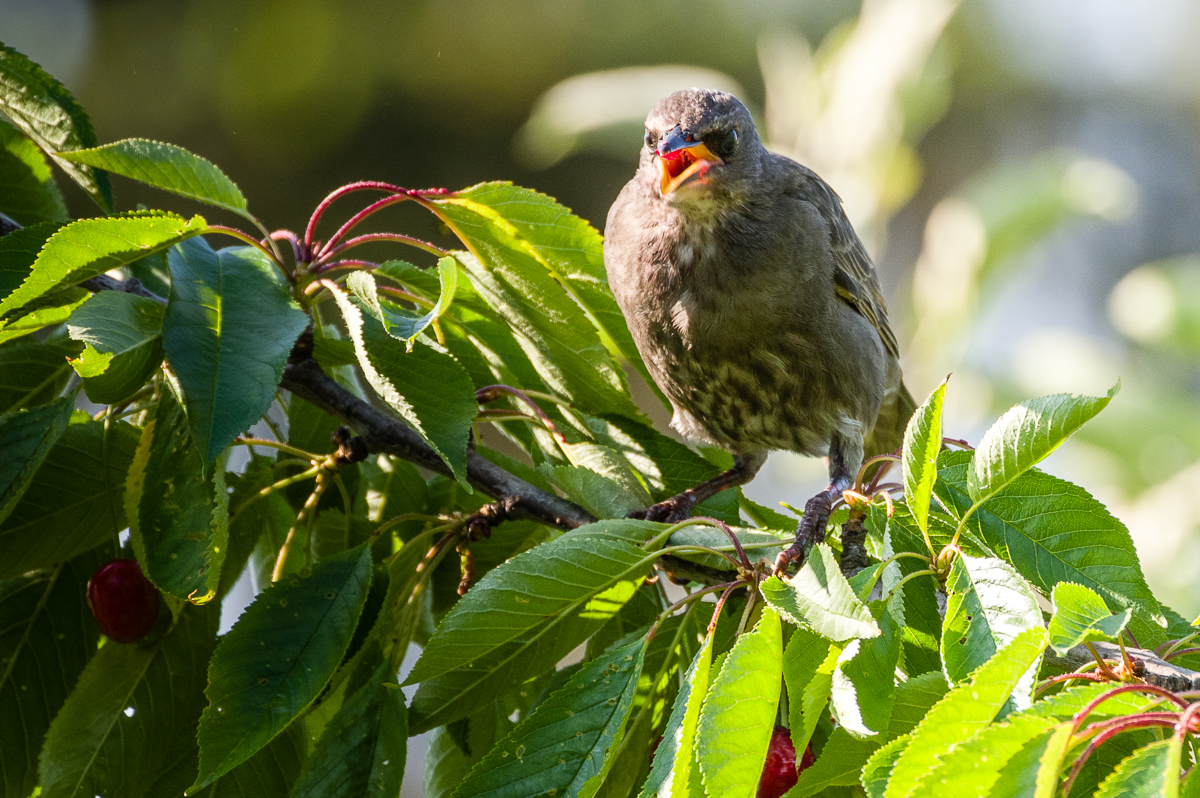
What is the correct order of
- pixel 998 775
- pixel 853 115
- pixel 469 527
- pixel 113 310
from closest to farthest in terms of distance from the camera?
pixel 998 775 < pixel 113 310 < pixel 469 527 < pixel 853 115

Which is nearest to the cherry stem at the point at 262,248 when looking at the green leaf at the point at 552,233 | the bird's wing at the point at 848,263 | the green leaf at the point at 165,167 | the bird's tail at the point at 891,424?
the green leaf at the point at 165,167

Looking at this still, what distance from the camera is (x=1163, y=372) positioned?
157 inches

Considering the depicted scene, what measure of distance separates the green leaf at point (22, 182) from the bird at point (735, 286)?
38.7 inches

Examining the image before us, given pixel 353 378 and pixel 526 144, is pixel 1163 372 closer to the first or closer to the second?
pixel 353 378

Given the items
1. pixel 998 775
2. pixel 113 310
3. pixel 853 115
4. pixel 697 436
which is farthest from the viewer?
pixel 853 115

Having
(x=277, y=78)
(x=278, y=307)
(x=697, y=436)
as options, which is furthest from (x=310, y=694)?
(x=277, y=78)

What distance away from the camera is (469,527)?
146 cm

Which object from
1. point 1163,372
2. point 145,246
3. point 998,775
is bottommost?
point 1163,372

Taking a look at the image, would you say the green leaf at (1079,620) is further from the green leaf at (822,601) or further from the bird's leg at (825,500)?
the bird's leg at (825,500)

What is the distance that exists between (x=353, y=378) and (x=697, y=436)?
102cm

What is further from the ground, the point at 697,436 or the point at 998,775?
the point at 998,775

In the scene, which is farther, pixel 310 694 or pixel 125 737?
pixel 125 737

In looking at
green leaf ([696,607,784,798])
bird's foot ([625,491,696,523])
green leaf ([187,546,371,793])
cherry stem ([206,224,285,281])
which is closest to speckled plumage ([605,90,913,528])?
bird's foot ([625,491,696,523])

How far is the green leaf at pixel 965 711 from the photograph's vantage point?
0.77m
